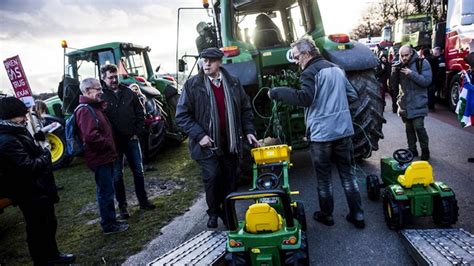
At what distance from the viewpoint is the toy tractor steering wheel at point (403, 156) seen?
13.1 ft

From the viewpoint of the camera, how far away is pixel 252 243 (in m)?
2.69

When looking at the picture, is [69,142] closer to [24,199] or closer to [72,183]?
[24,199]

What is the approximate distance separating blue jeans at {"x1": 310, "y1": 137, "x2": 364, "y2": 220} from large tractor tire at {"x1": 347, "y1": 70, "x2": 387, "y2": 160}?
55.5 inches

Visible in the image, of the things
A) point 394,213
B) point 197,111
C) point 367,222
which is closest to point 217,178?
point 197,111

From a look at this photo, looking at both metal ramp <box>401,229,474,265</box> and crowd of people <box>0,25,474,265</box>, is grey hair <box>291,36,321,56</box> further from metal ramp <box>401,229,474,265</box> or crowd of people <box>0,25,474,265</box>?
metal ramp <box>401,229,474,265</box>

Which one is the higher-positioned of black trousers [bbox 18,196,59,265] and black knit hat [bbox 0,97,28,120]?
black knit hat [bbox 0,97,28,120]

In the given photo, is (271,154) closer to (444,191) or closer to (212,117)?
(212,117)

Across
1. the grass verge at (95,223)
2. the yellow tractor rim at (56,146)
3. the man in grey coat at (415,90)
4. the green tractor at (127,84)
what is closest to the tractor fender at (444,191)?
the man in grey coat at (415,90)

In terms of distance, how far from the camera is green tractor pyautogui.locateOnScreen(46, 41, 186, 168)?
300 inches

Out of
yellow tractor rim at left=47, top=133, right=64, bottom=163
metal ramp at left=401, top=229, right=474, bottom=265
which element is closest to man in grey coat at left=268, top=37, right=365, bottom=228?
metal ramp at left=401, top=229, right=474, bottom=265

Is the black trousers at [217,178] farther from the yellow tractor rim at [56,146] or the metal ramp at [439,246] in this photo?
the yellow tractor rim at [56,146]

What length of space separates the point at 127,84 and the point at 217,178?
457 cm

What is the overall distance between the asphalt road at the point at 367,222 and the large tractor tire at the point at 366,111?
0.40 m

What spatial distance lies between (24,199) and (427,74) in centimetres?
507
